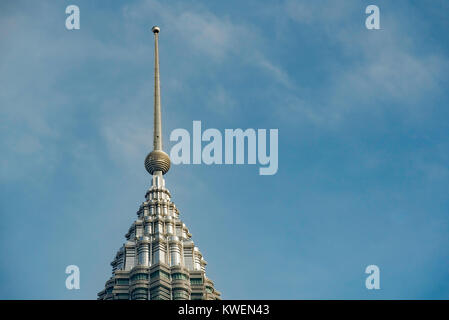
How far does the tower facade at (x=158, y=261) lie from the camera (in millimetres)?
160375

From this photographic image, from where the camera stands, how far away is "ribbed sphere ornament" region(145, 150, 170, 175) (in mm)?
196375

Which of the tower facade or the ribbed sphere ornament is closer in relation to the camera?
the tower facade

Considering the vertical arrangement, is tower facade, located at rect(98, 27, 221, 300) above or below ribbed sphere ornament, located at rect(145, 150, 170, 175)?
below

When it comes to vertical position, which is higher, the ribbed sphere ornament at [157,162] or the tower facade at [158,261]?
the ribbed sphere ornament at [157,162]

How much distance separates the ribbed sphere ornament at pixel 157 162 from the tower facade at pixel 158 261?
5.81 metres

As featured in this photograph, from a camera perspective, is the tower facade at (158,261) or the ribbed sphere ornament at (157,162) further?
the ribbed sphere ornament at (157,162)

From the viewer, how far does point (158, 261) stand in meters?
165

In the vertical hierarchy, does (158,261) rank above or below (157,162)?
below

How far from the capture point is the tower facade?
160 metres

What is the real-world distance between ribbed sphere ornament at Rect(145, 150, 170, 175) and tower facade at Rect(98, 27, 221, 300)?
5808mm

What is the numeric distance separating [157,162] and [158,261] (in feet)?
120
